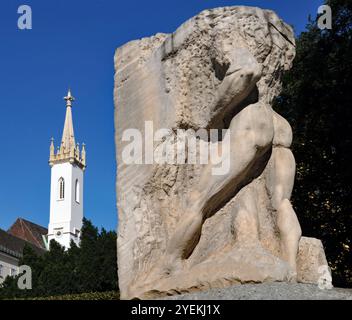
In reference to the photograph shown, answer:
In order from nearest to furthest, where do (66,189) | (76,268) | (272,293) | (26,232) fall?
(272,293) → (76,268) → (26,232) → (66,189)

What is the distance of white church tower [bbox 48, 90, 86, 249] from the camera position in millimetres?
78688

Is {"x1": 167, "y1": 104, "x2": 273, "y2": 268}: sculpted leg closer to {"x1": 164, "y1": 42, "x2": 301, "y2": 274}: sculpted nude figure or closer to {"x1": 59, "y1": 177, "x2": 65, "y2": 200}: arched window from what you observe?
{"x1": 164, "y1": 42, "x2": 301, "y2": 274}: sculpted nude figure

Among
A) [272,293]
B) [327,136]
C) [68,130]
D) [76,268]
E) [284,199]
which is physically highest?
[68,130]

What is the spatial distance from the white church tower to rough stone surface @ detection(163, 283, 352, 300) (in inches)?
2913

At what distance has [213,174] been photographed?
6004 mm

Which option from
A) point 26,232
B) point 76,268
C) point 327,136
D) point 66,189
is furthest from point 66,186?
point 327,136

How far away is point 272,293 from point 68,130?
75.2 meters

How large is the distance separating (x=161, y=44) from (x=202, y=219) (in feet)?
6.79

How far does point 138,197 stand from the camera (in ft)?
21.1

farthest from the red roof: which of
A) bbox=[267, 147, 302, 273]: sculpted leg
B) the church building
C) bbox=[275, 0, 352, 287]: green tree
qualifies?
bbox=[267, 147, 302, 273]: sculpted leg

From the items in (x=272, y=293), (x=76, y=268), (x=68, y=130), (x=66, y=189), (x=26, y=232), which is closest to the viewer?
(x=272, y=293)

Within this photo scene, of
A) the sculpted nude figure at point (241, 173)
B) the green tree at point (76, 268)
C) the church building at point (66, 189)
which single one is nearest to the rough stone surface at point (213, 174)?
the sculpted nude figure at point (241, 173)

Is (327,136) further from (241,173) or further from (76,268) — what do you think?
(76,268)

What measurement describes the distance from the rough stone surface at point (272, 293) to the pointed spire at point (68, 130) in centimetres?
7397
